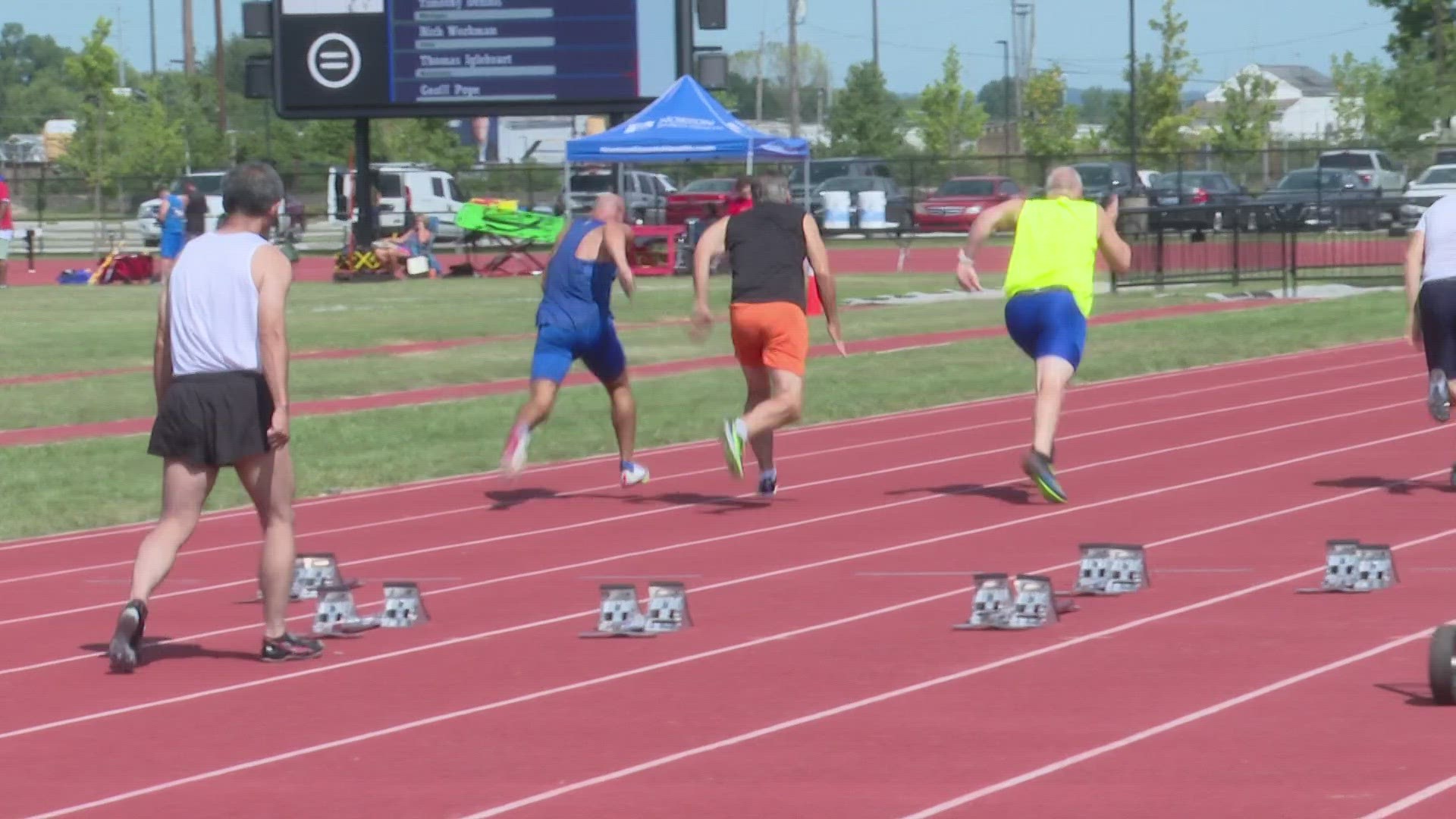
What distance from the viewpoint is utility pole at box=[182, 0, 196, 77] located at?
271 feet

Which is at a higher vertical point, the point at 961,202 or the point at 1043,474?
the point at 961,202

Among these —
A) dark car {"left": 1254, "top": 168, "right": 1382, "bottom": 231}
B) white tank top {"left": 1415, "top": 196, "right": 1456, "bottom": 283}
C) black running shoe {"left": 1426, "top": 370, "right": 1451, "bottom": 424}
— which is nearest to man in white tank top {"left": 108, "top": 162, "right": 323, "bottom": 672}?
black running shoe {"left": 1426, "top": 370, "right": 1451, "bottom": 424}

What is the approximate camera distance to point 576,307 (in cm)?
1330

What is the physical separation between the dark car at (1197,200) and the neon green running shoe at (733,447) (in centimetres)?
1984

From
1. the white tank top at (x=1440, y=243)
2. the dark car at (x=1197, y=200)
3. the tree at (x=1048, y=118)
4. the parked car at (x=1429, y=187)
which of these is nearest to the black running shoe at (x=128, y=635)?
the white tank top at (x=1440, y=243)

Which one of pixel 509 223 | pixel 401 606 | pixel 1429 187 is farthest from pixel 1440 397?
pixel 1429 187

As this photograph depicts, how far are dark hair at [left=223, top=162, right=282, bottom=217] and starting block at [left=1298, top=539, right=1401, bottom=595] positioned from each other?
14.4 feet

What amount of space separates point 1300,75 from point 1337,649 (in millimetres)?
189955

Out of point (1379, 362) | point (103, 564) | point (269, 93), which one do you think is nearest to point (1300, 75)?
point (269, 93)

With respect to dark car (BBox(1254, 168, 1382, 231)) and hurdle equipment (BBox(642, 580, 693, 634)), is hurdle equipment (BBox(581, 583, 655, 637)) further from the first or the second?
Result: dark car (BBox(1254, 168, 1382, 231))

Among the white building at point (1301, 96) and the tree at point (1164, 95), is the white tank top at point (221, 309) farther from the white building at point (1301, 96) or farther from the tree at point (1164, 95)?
the white building at point (1301, 96)

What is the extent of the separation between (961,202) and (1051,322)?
44312 millimetres

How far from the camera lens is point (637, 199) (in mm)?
51938

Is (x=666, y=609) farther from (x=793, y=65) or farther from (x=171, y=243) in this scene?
(x=793, y=65)
